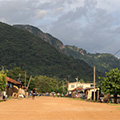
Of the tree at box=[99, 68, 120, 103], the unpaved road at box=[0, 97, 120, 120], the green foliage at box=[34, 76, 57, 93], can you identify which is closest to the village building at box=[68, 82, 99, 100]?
the tree at box=[99, 68, 120, 103]

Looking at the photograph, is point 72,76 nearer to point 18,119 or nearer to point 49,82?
point 49,82

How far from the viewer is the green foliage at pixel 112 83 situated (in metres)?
38.3

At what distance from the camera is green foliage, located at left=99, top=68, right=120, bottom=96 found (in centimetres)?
3834

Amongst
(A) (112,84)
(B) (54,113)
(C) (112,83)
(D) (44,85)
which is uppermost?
(D) (44,85)

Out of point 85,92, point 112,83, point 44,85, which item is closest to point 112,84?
point 112,83

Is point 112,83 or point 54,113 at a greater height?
point 112,83

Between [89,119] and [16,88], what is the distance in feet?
177

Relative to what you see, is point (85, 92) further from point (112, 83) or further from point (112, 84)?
point (112, 84)

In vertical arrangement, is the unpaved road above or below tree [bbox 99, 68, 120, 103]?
below

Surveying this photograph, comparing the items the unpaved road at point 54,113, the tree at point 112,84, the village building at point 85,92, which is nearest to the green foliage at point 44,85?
the village building at point 85,92

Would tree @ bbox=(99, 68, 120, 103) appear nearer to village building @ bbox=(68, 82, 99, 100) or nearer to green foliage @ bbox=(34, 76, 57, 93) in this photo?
village building @ bbox=(68, 82, 99, 100)

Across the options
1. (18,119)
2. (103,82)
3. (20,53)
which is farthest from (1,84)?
(20,53)

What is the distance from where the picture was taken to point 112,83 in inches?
1512

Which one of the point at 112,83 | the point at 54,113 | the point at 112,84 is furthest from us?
the point at 112,83
